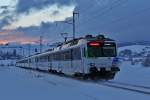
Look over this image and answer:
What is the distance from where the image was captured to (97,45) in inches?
1339

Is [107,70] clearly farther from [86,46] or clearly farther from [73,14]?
[73,14]

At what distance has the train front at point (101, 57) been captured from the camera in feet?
110

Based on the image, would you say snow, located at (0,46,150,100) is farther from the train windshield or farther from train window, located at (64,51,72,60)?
train window, located at (64,51,72,60)

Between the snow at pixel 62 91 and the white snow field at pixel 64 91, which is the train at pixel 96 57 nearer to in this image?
the snow at pixel 62 91

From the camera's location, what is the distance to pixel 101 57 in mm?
33750

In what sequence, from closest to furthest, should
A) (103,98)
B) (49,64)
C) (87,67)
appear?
(103,98) → (87,67) → (49,64)

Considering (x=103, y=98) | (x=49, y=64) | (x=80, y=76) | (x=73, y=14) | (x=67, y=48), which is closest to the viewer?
(x=103, y=98)

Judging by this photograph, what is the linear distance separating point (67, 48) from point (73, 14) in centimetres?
2433

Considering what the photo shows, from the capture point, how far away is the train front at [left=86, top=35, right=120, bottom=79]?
33.4 meters

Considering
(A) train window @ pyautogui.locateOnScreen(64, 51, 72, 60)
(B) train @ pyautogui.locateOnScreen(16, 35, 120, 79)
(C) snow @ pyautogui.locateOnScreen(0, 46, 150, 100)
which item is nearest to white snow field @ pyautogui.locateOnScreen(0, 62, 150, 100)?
(C) snow @ pyautogui.locateOnScreen(0, 46, 150, 100)

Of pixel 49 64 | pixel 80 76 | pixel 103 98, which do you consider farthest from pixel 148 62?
pixel 103 98

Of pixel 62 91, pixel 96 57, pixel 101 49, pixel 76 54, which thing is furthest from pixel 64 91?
pixel 76 54

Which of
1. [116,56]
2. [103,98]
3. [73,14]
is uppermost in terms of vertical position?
[73,14]

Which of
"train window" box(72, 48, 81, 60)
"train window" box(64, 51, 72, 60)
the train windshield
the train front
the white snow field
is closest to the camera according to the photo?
the white snow field
